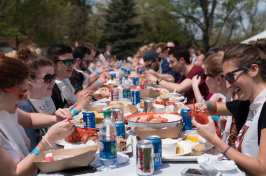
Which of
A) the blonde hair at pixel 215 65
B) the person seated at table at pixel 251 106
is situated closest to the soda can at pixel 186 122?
the person seated at table at pixel 251 106

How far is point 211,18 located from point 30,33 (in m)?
18.7

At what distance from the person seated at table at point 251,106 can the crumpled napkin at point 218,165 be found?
0.36 ft

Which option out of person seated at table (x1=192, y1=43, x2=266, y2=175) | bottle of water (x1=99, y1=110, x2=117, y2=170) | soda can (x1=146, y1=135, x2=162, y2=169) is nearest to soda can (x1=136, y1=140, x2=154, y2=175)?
soda can (x1=146, y1=135, x2=162, y2=169)

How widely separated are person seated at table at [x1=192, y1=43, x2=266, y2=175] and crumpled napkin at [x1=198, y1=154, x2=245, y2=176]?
11cm

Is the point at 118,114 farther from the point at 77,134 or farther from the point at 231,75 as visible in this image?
the point at 231,75

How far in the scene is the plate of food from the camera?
7.97 feet

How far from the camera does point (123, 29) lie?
3450cm

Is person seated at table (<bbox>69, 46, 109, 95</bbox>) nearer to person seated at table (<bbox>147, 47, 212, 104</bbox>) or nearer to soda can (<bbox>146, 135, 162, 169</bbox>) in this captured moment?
person seated at table (<bbox>147, 47, 212, 104</bbox>)

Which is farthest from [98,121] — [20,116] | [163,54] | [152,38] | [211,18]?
[152,38]

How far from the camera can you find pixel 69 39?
38.2m

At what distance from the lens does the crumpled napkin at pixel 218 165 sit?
1757 millimetres

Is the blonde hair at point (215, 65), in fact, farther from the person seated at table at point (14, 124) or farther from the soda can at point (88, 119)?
the person seated at table at point (14, 124)

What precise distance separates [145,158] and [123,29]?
33.7m

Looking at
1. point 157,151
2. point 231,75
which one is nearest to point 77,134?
point 157,151
